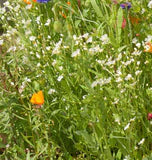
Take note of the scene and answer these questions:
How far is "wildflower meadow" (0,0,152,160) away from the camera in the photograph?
1.82 meters

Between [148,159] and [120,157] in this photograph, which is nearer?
[148,159]

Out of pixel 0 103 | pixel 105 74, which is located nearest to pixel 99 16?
pixel 105 74

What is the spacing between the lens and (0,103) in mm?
2076

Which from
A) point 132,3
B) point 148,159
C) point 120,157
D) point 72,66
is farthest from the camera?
point 132,3

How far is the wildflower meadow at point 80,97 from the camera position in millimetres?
1816

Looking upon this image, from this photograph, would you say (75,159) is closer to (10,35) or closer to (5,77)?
(5,77)

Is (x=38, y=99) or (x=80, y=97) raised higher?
(x=38, y=99)

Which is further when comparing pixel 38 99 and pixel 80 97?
pixel 80 97

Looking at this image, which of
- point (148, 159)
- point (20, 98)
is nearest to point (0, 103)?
point (20, 98)

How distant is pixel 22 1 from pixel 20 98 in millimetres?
756

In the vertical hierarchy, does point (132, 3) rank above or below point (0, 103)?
above

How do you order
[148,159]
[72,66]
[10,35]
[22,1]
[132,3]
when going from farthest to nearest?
[22,1] < [10,35] < [132,3] < [72,66] < [148,159]

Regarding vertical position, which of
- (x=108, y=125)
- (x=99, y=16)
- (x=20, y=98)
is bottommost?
(x=108, y=125)

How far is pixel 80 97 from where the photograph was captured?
2158 mm
